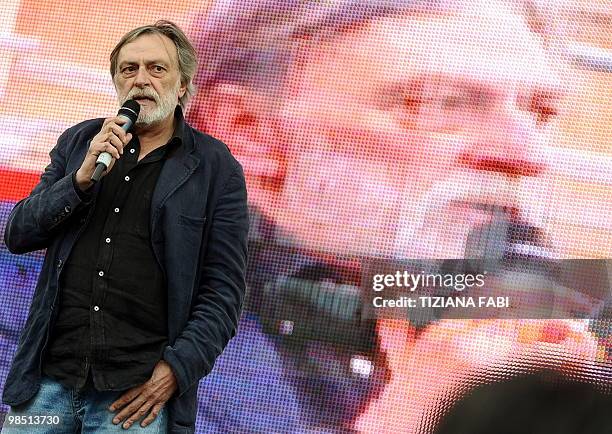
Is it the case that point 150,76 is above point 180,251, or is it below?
above

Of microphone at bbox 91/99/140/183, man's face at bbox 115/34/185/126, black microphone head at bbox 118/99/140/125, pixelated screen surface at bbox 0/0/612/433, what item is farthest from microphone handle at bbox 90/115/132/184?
pixelated screen surface at bbox 0/0/612/433

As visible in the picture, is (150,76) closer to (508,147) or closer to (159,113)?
(159,113)

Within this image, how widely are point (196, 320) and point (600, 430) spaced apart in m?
1.75

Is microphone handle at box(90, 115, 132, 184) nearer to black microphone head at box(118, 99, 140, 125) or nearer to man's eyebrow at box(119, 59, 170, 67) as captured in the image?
black microphone head at box(118, 99, 140, 125)

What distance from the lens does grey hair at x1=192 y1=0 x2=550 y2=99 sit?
10.6ft

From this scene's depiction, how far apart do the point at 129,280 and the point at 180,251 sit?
0.12 metres

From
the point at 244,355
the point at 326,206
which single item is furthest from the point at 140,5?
the point at 244,355

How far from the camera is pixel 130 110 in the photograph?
1897 millimetres

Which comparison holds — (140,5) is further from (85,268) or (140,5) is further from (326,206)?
(85,268)

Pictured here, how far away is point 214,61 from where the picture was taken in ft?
10.8

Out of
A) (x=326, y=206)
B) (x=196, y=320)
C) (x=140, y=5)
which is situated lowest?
Answer: (x=326, y=206)

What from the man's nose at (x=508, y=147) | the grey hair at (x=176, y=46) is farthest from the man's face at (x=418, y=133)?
the grey hair at (x=176, y=46)

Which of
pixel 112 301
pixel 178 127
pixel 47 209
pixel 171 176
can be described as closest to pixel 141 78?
pixel 178 127

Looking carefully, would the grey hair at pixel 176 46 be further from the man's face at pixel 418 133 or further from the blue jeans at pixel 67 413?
the man's face at pixel 418 133
